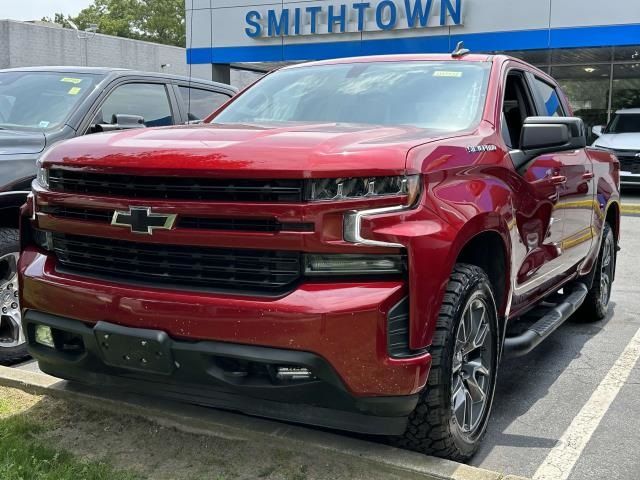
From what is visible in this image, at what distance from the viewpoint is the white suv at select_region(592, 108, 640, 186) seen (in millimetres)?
15400

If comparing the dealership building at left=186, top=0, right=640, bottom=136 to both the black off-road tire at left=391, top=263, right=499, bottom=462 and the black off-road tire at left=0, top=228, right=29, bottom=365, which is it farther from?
the black off-road tire at left=391, top=263, right=499, bottom=462

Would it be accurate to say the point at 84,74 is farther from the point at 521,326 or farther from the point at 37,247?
the point at 521,326

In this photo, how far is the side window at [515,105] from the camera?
4441mm

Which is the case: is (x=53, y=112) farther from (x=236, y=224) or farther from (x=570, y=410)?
(x=570, y=410)

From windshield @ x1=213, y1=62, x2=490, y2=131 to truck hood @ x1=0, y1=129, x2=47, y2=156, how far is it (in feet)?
4.06

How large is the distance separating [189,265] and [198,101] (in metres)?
3.93

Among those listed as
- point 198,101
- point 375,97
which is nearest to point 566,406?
point 375,97

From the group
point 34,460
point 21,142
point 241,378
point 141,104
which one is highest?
point 141,104

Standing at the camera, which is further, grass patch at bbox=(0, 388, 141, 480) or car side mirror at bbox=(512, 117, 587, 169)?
car side mirror at bbox=(512, 117, 587, 169)

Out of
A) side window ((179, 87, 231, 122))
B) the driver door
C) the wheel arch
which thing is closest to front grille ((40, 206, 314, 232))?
the wheel arch

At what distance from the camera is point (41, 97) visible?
17.9 feet

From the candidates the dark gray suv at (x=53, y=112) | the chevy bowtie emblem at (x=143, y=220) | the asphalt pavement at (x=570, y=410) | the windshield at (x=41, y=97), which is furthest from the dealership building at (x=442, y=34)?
the chevy bowtie emblem at (x=143, y=220)

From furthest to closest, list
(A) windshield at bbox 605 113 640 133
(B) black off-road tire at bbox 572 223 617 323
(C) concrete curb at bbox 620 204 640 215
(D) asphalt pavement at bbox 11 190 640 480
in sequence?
(A) windshield at bbox 605 113 640 133 < (C) concrete curb at bbox 620 204 640 215 < (B) black off-road tire at bbox 572 223 617 323 < (D) asphalt pavement at bbox 11 190 640 480

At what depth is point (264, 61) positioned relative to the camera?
21.8 m
